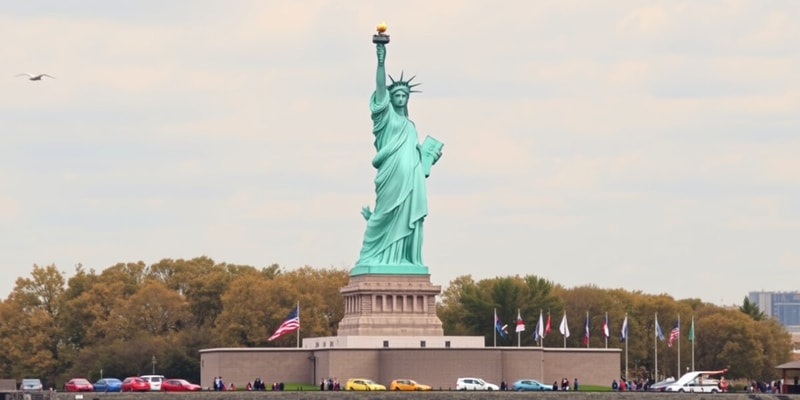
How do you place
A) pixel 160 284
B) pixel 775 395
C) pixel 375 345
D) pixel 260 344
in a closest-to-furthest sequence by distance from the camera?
1. pixel 775 395
2. pixel 375 345
3. pixel 260 344
4. pixel 160 284

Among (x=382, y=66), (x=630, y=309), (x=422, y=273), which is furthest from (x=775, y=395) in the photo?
(x=630, y=309)

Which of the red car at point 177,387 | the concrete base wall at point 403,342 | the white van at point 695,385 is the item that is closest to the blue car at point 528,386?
the white van at point 695,385

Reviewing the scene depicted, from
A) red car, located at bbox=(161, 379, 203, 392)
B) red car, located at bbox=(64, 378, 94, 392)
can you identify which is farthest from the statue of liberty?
red car, located at bbox=(64, 378, 94, 392)

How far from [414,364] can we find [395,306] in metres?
5.42

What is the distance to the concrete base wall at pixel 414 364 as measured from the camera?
9881 cm

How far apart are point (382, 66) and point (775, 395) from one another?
26.8 meters

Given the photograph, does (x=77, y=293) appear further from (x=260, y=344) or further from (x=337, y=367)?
(x=337, y=367)

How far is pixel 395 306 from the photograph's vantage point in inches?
4070

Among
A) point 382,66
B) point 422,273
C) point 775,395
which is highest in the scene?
point 382,66

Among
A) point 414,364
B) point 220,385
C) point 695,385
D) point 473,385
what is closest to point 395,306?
point 414,364

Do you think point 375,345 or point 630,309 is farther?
point 630,309

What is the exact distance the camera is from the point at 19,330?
13275 cm

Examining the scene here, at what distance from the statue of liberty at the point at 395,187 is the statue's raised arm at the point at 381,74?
0.05 m

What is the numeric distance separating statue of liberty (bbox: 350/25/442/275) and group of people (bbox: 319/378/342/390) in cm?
803
